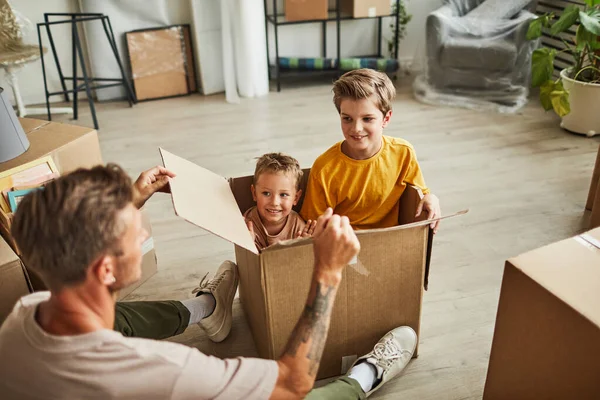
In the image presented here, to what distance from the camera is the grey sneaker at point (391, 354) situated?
5.44 feet

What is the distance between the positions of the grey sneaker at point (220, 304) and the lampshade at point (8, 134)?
79 centimetres

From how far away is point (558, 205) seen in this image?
8.68 ft

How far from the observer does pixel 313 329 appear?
109 cm

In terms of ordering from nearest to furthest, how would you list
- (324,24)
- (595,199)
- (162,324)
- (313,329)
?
(313,329)
(162,324)
(595,199)
(324,24)

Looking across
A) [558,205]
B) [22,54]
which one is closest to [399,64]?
[558,205]

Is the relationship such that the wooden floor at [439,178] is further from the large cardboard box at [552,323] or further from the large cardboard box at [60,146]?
the large cardboard box at [60,146]

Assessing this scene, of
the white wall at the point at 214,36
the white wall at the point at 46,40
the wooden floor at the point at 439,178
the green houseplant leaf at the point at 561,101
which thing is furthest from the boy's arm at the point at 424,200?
the white wall at the point at 46,40

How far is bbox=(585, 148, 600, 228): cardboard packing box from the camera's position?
7.82 ft

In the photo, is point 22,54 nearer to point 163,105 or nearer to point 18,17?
point 18,17

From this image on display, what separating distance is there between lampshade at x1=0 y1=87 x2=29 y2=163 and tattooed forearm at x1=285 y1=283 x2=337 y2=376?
52.8 inches

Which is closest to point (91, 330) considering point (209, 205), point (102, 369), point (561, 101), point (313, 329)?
point (102, 369)

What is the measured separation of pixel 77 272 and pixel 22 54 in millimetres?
3100

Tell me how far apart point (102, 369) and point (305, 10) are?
3.62m

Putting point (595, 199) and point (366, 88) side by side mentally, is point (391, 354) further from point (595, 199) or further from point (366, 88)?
point (595, 199)
